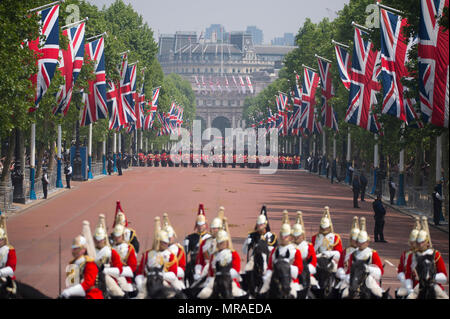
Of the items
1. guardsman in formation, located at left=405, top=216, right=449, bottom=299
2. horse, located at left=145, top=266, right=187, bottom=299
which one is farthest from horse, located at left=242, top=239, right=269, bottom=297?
guardsman in formation, located at left=405, top=216, right=449, bottom=299

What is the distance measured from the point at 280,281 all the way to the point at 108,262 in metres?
2.80

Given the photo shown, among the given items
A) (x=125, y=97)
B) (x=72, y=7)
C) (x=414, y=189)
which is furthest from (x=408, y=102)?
(x=125, y=97)

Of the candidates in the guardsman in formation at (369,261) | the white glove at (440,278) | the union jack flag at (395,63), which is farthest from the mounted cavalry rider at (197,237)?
the union jack flag at (395,63)

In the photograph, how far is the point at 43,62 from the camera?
35250 mm

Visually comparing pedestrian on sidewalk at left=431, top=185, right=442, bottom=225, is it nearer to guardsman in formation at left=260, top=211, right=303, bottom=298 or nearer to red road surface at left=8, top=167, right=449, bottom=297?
red road surface at left=8, top=167, right=449, bottom=297

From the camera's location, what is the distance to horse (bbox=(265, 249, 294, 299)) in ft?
45.9

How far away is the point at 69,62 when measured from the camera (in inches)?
1709

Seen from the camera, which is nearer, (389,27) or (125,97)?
(389,27)

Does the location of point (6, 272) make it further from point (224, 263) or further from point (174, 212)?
point (174, 212)

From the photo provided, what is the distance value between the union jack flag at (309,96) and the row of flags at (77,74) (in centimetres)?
1403

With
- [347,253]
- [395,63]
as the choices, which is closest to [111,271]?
[347,253]

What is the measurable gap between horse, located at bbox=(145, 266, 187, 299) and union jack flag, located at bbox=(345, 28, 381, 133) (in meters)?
30.3

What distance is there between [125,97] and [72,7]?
11414 mm
